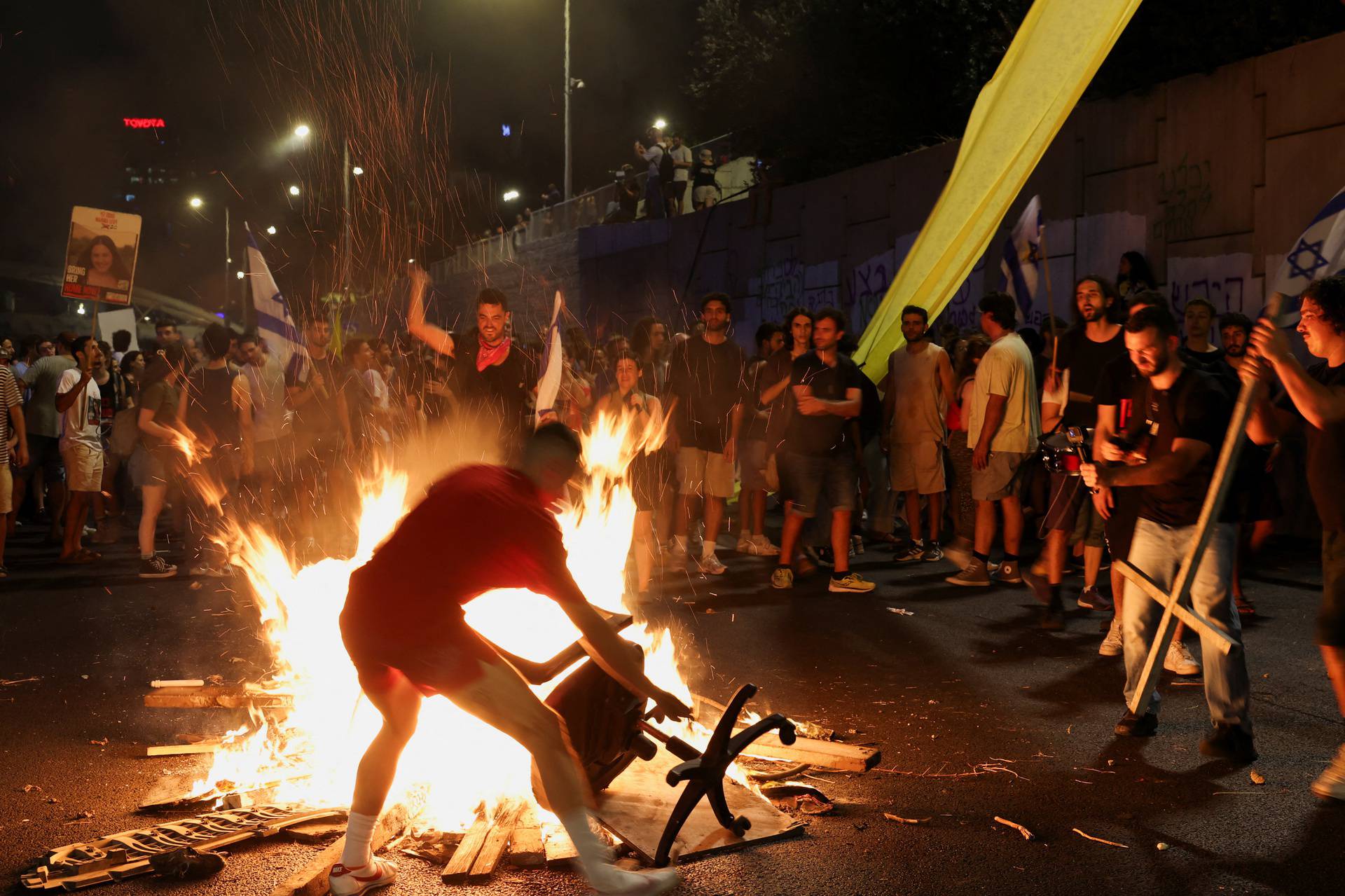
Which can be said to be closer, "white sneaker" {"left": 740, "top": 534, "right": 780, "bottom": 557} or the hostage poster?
"white sneaker" {"left": 740, "top": 534, "right": 780, "bottom": 557}

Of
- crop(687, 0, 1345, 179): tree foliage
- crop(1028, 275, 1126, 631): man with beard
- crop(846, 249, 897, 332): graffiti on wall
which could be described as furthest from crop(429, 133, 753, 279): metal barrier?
crop(1028, 275, 1126, 631): man with beard

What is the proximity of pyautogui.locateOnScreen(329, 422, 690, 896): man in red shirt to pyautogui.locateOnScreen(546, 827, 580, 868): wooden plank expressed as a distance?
52 centimetres

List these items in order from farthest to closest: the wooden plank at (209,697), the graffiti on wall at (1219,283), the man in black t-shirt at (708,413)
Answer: the graffiti on wall at (1219,283) → the man in black t-shirt at (708,413) → the wooden plank at (209,697)

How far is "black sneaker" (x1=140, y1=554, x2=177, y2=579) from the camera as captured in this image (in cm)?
1039

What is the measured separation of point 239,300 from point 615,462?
3565 inches

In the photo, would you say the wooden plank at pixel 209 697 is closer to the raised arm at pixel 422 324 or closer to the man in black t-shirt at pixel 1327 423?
the raised arm at pixel 422 324

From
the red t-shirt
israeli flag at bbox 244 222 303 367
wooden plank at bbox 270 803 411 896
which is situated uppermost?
israeli flag at bbox 244 222 303 367

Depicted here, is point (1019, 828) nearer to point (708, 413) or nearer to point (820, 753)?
point (820, 753)

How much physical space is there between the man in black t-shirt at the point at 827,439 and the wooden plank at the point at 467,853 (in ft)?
16.5

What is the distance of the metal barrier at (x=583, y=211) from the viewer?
2552cm

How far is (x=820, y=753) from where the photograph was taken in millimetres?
5145

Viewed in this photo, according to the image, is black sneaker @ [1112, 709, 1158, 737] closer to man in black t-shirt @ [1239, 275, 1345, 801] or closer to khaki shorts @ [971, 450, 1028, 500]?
man in black t-shirt @ [1239, 275, 1345, 801]

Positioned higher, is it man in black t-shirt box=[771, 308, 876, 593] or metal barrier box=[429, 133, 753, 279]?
metal barrier box=[429, 133, 753, 279]

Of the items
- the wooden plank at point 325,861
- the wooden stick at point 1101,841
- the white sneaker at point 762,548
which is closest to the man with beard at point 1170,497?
the wooden stick at point 1101,841
